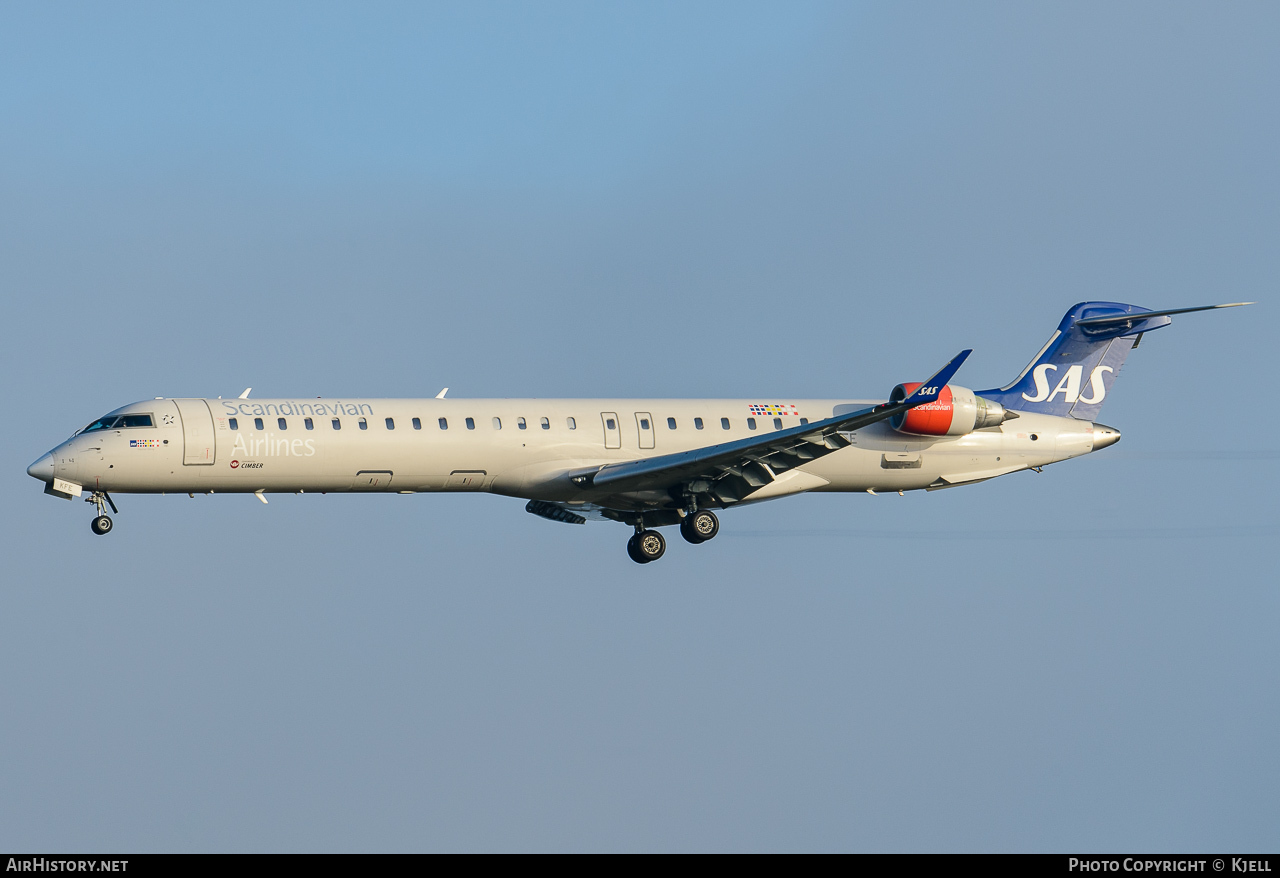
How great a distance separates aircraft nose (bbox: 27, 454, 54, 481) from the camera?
36.6 metres

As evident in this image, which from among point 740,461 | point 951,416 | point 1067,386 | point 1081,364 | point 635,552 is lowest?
point 635,552

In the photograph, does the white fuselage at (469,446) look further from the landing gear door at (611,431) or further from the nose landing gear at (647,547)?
the nose landing gear at (647,547)

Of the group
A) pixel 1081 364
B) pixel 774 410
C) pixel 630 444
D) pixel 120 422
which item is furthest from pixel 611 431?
pixel 1081 364

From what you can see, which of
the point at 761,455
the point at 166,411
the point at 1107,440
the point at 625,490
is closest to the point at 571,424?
the point at 625,490

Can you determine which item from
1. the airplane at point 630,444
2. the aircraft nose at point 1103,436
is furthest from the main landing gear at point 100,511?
the aircraft nose at point 1103,436

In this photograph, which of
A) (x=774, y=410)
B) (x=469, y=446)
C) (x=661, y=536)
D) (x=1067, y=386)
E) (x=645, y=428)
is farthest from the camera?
(x=1067, y=386)

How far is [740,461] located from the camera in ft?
126

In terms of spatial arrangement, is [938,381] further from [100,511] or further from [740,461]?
[100,511]

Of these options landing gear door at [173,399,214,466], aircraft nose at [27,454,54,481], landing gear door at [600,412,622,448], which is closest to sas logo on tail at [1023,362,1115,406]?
landing gear door at [600,412,622,448]

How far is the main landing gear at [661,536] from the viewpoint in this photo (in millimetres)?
40000

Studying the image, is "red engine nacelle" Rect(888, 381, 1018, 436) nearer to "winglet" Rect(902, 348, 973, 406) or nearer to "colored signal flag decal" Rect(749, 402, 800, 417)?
"colored signal flag decal" Rect(749, 402, 800, 417)

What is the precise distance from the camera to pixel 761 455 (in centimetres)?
3825

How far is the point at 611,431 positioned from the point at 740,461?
328 cm

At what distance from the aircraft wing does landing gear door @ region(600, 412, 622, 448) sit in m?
0.83
